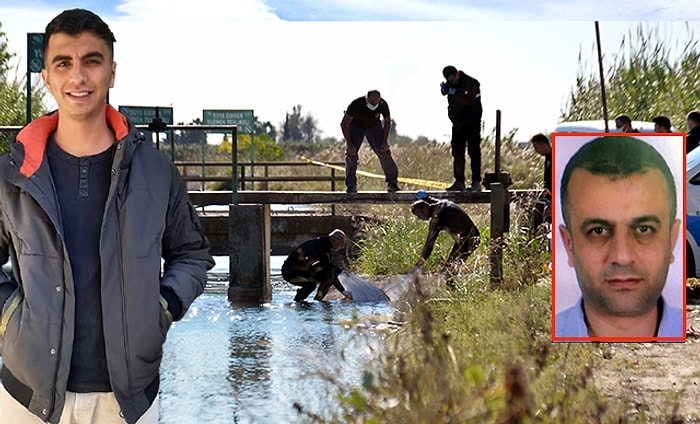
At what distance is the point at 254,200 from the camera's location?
17.3m

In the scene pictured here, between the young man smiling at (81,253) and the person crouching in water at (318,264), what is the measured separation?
10.8 m

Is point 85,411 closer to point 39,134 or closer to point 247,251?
point 39,134

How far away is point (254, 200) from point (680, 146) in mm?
13102

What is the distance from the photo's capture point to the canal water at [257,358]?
7.60 metres

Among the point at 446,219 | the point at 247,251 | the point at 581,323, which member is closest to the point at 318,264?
the point at 446,219

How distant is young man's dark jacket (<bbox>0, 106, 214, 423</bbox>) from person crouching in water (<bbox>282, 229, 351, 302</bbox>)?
10.8 m

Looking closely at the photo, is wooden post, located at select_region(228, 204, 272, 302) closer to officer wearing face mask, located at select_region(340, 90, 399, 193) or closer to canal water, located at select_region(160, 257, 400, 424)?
canal water, located at select_region(160, 257, 400, 424)

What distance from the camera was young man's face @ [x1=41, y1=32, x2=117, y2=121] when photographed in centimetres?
320

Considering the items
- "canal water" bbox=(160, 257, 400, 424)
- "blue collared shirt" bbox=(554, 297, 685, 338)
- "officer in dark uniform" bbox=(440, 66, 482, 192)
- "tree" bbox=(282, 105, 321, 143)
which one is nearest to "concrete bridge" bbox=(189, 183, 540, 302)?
"canal water" bbox=(160, 257, 400, 424)

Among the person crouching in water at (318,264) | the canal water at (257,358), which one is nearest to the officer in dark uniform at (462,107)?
the person crouching in water at (318,264)

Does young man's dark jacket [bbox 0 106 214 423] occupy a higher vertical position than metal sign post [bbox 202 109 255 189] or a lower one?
lower

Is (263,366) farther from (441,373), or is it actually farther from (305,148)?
(305,148)

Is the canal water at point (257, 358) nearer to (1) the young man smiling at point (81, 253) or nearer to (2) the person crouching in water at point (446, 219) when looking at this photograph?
(2) the person crouching in water at point (446, 219)

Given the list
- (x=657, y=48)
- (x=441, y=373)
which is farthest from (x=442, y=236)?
(x=441, y=373)
